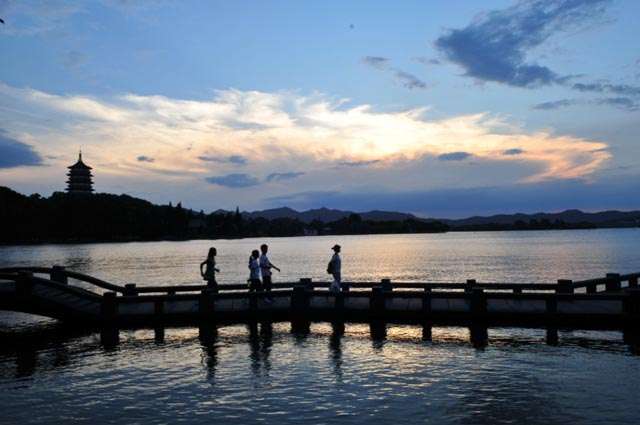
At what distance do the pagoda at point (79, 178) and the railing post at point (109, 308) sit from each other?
192616 mm

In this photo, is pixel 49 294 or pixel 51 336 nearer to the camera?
pixel 51 336

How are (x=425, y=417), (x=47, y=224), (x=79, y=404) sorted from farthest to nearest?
(x=47, y=224), (x=79, y=404), (x=425, y=417)

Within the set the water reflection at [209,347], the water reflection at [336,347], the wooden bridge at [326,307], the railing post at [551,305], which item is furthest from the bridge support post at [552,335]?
the water reflection at [209,347]

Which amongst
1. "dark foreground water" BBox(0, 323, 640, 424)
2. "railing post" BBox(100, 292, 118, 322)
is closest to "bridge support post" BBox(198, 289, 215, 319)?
"dark foreground water" BBox(0, 323, 640, 424)

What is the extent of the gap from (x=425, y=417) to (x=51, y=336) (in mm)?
13729

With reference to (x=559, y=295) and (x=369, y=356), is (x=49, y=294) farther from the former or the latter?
(x=559, y=295)

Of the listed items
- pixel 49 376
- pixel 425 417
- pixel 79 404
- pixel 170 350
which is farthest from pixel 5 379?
pixel 425 417

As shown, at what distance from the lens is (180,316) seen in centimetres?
1869

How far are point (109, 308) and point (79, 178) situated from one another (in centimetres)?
19476

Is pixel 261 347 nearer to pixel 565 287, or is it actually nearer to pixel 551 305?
pixel 551 305

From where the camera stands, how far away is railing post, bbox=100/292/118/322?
18172mm

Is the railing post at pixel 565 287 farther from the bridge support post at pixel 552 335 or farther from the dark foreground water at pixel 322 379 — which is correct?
the dark foreground water at pixel 322 379

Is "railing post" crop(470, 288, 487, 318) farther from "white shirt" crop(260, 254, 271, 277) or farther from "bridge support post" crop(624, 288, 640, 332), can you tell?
"white shirt" crop(260, 254, 271, 277)

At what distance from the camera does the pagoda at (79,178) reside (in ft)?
630
